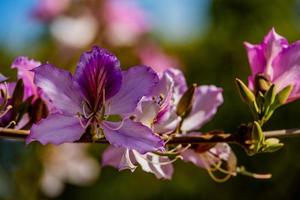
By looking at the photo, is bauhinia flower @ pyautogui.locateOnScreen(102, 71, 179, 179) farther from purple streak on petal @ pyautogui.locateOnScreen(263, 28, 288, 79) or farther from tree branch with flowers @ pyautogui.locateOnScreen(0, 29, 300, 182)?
purple streak on petal @ pyautogui.locateOnScreen(263, 28, 288, 79)

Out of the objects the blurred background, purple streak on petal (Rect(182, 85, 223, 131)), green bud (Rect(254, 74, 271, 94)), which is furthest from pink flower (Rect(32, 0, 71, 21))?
green bud (Rect(254, 74, 271, 94))

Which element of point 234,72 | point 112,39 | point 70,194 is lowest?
point 70,194

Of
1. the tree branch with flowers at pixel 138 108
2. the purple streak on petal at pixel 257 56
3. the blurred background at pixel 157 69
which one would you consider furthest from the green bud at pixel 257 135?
the blurred background at pixel 157 69

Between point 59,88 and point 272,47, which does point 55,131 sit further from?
point 272,47

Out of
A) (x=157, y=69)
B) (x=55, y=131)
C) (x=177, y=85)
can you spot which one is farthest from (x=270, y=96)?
(x=157, y=69)

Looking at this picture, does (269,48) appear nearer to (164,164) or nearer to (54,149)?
(164,164)

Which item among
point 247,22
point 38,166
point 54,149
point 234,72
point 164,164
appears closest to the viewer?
point 164,164

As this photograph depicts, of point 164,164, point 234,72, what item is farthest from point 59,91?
point 234,72
